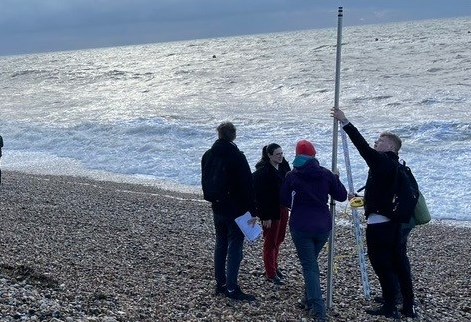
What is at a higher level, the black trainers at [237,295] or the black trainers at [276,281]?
the black trainers at [237,295]

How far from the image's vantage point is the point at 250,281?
7.93m

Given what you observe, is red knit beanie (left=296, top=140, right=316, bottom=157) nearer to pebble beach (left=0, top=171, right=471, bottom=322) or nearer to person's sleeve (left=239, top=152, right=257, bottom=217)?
person's sleeve (left=239, top=152, right=257, bottom=217)

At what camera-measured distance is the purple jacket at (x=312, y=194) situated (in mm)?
6379

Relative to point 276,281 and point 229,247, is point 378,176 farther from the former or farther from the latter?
point 276,281

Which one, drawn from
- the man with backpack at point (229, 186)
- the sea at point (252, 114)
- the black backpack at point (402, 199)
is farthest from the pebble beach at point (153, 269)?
the sea at point (252, 114)

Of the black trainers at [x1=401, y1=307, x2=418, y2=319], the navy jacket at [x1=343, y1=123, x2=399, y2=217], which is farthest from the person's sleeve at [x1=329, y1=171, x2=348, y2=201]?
the black trainers at [x1=401, y1=307, x2=418, y2=319]

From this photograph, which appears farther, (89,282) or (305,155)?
(89,282)

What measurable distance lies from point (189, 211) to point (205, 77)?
46.0 metres

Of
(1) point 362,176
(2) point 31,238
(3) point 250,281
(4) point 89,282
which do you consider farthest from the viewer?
(1) point 362,176

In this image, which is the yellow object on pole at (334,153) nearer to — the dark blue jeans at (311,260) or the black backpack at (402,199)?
the dark blue jeans at (311,260)

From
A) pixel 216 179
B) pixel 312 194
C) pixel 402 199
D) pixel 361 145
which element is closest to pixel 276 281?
pixel 216 179

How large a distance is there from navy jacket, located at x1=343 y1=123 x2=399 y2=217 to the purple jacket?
12.0 inches

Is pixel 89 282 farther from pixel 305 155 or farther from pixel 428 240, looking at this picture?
pixel 428 240

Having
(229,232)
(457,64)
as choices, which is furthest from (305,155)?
(457,64)
